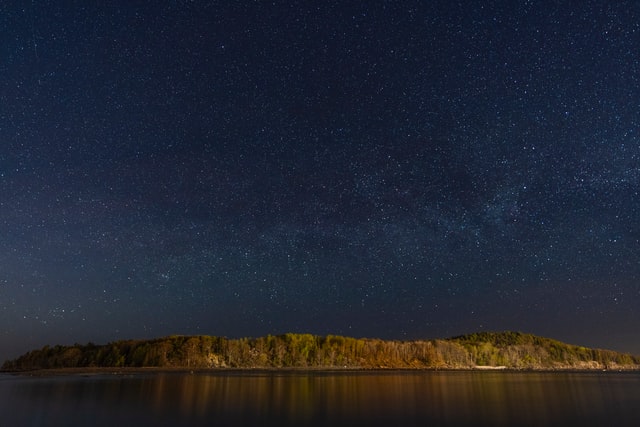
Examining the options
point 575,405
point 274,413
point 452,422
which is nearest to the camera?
point 452,422

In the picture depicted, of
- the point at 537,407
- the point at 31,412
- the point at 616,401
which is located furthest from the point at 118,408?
the point at 616,401

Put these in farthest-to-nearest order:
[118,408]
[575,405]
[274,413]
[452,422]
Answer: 1. [575,405]
2. [118,408]
3. [274,413]
4. [452,422]

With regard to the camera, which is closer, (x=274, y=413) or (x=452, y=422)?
(x=452, y=422)

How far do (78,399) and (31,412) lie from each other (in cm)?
1151

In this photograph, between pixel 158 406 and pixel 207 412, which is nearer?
pixel 207 412

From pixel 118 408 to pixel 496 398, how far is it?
39660 millimetres

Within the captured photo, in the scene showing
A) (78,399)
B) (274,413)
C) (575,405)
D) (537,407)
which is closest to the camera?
(274,413)

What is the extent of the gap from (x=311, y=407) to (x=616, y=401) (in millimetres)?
35988

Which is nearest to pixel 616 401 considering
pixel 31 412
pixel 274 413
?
pixel 274 413

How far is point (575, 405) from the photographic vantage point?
157 feet

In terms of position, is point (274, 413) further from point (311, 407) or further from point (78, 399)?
point (78, 399)

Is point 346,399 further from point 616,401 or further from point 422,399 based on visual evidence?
point 616,401

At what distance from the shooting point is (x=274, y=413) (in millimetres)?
38531

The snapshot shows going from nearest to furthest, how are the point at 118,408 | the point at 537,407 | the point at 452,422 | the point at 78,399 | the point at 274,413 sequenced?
the point at 452,422, the point at 274,413, the point at 118,408, the point at 537,407, the point at 78,399
